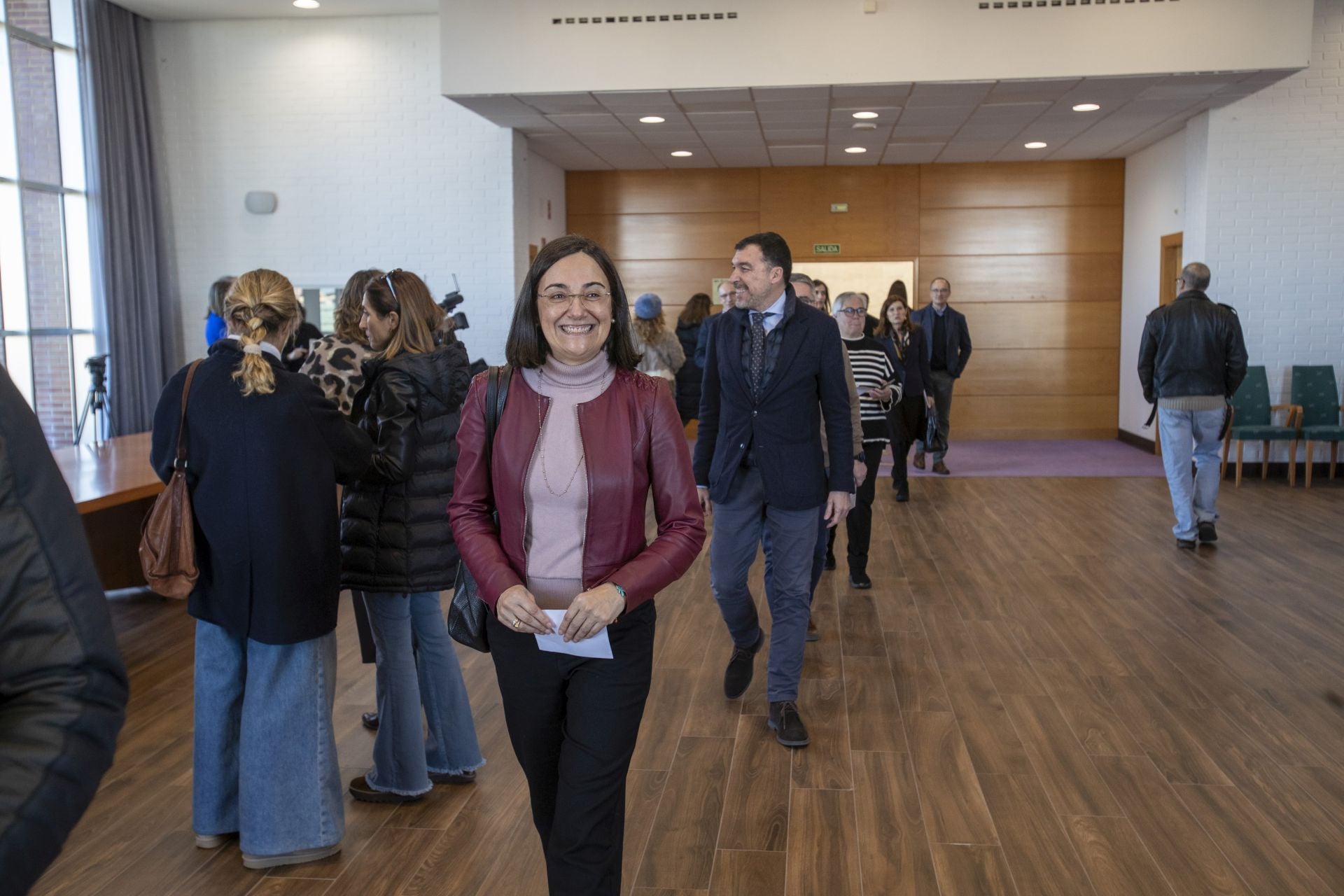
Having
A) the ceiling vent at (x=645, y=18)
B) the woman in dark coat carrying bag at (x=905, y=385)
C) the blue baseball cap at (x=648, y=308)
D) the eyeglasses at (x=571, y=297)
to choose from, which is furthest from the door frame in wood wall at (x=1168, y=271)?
the eyeglasses at (x=571, y=297)

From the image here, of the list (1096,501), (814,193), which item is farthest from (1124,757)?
(814,193)

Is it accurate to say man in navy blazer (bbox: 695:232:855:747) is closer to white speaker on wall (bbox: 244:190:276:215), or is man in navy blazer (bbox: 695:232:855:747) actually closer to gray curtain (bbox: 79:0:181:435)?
gray curtain (bbox: 79:0:181:435)

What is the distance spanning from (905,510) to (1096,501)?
161cm

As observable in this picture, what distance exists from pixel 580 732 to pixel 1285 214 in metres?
10.4

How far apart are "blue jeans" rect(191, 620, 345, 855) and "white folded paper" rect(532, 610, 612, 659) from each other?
3.77ft

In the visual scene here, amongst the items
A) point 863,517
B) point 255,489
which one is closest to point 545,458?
point 255,489

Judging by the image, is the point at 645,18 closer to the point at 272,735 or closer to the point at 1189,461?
the point at 1189,461

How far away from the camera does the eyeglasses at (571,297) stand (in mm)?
2258

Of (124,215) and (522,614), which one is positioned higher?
(124,215)

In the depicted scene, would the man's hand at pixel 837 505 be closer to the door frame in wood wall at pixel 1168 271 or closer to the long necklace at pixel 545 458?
the long necklace at pixel 545 458

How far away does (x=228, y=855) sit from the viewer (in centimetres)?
322

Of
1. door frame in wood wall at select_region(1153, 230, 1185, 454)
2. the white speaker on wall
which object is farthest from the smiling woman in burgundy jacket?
door frame in wood wall at select_region(1153, 230, 1185, 454)

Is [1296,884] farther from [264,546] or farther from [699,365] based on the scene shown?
[699,365]

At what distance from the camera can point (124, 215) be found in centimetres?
1082
